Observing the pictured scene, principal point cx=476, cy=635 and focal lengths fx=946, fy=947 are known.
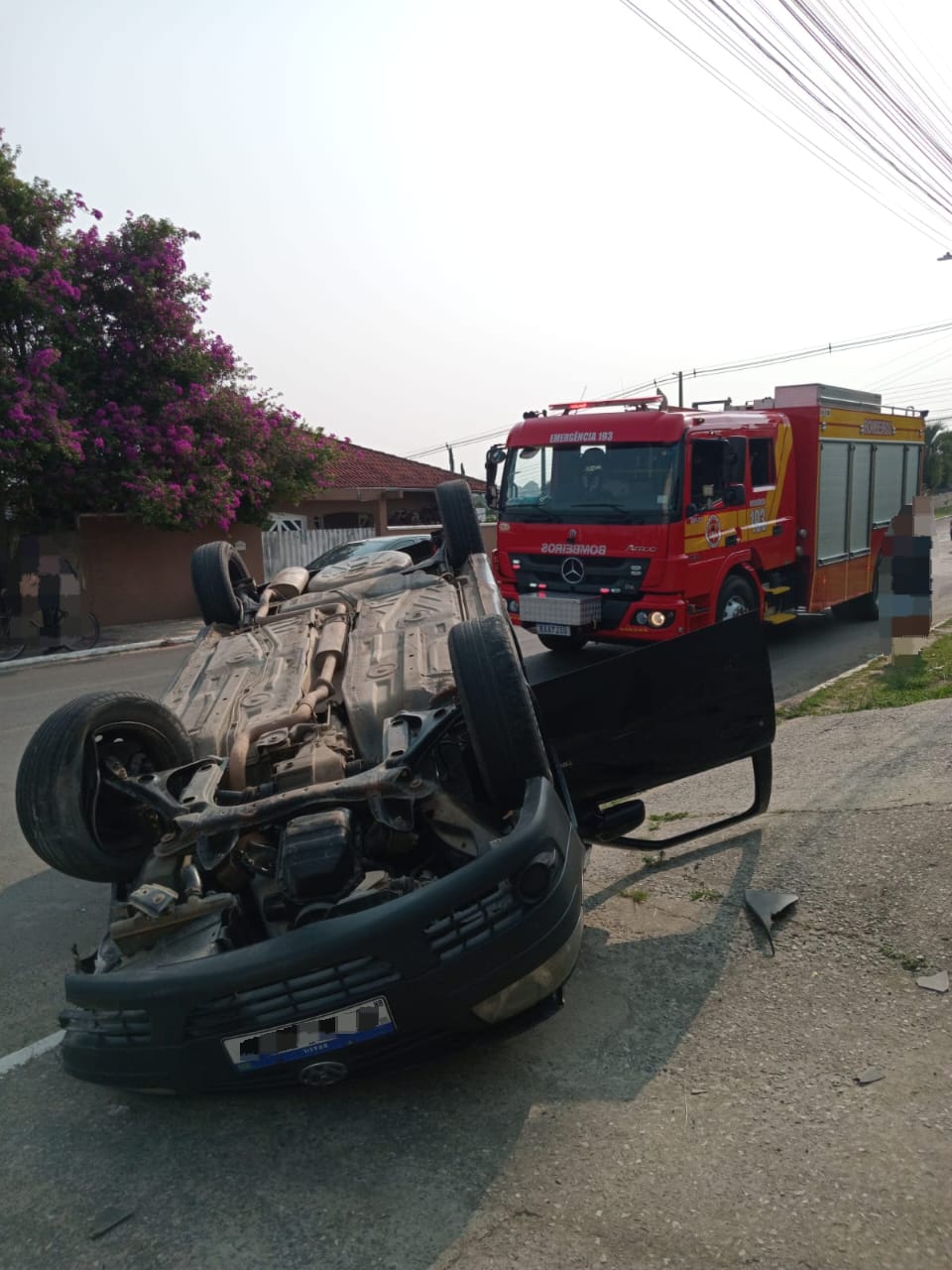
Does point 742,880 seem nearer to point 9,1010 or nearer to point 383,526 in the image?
point 9,1010

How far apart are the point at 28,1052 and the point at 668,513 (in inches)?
279

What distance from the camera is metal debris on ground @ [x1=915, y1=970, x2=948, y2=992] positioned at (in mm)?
3258

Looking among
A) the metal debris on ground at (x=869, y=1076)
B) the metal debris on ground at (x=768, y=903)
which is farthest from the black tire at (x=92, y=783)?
the metal debris on ground at (x=869, y=1076)

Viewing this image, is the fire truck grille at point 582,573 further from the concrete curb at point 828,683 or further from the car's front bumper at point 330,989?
the car's front bumper at point 330,989

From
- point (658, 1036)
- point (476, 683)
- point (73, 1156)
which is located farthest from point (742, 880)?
point (73, 1156)

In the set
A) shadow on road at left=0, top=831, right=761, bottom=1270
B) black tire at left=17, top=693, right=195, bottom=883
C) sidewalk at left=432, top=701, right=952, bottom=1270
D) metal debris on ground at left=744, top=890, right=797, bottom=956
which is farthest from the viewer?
metal debris on ground at left=744, top=890, right=797, bottom=956

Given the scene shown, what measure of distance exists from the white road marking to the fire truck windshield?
6924 mm

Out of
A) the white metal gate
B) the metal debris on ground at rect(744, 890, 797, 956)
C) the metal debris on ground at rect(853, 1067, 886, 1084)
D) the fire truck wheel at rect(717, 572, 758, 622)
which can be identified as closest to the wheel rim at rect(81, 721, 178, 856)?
the metal debris on ground at rect(744, 890, 797, 956)

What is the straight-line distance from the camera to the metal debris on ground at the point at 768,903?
3.80 meters

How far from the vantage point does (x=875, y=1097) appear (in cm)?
272

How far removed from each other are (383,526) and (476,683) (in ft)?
69.4

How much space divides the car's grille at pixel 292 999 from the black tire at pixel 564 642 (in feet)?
23.7

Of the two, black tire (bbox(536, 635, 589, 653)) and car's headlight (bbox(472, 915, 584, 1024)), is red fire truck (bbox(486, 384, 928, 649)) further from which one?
car's headlight (bbox(472, 915, 584, 1024))

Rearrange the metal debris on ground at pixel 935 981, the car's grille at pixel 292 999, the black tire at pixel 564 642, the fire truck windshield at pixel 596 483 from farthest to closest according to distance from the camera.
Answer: the black tire at pixel 564 642
the fire truck windshield at pixel 596 483
the metal debris on ground at pixel 935 981
the car's grille at pixel 292 999
